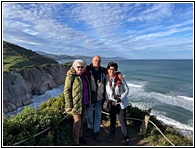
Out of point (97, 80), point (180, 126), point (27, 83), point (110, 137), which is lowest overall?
point (180, 126)

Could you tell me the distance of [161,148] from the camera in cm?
429

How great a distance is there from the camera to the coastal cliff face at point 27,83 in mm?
25708

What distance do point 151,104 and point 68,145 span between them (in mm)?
19123

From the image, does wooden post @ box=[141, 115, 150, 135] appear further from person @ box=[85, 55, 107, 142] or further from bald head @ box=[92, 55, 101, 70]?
bald head @ box=[92, 55, 101, 70]

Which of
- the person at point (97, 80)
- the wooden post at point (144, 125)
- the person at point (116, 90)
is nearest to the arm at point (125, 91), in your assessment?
the person at point (116, 90)

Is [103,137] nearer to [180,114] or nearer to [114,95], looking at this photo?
[114,95]

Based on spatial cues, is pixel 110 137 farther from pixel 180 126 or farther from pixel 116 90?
pixel 180 126

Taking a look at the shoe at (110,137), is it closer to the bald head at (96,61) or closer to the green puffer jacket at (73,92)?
the green puffer jacket at (73,92)

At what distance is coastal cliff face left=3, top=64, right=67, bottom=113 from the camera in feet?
84.3

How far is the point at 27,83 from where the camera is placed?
109 feet

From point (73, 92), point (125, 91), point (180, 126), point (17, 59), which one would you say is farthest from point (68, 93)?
point (17, 59)

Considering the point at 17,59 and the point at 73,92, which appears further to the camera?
the point at 17,59

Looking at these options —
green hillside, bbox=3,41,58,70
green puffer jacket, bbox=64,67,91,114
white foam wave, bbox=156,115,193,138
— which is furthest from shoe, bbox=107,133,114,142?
green hillside, bbox=3,41,58,70

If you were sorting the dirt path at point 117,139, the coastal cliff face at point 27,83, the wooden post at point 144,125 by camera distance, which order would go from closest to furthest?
1. the dirt path at point 117,139
2. the wooden post at point 144,125
3. the coastal cliff face at point 27,83
